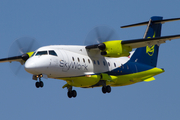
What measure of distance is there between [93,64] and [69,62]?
91.0 inches

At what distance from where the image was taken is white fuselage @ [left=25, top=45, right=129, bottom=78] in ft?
59.4

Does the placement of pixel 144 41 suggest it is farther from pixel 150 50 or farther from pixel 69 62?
pixel 150 50

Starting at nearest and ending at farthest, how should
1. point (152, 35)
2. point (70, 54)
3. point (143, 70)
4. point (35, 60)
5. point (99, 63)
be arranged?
point (35, 60) → point (70, 54) → point (99, 63) → point (143, 70) → point (152, 35)

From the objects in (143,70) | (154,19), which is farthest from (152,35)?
(143,70)

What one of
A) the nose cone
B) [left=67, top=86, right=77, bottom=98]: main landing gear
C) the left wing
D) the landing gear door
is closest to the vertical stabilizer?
the left wing

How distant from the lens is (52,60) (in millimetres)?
18547

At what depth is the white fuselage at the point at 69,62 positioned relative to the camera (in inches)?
713

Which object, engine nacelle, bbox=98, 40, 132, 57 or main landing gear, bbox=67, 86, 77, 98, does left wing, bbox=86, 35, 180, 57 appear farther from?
main landing gear, bbox=67, 86, 77, 98

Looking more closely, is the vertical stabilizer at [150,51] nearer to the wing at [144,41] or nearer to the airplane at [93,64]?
the airplane at [93,64]

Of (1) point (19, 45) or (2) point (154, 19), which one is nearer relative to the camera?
(1) point (19, 45)

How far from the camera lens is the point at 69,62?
19500 mm

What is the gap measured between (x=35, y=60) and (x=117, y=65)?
688cm

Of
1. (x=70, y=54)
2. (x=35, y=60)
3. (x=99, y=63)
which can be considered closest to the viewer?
(x=35, y=60)

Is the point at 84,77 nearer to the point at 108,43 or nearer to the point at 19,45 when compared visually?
the point at 108,43
